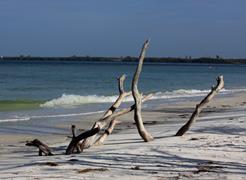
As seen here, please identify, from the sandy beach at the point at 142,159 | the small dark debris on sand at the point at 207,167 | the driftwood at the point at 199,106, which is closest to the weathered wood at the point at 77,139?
the sandy beach at the point at 142,159

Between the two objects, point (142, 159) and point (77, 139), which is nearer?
point (142, 159)

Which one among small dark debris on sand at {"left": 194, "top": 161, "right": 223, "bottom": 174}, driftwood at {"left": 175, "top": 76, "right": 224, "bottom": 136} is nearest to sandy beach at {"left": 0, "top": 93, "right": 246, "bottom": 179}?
small dark debris on sand at {"left": 194, "top": 161, "right": 223, "bottom": 174}

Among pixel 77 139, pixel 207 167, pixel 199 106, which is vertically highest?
pixel 199 106

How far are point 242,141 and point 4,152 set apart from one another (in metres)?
5.01

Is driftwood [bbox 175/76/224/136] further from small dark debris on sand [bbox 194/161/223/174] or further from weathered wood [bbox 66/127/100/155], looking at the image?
small dark debris on sand [bbox 194/161/223/174]

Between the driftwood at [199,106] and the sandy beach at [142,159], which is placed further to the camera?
the driftwood at [199,106]

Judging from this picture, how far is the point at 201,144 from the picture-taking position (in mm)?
11055

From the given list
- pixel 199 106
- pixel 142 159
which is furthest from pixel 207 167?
pixel 199 106

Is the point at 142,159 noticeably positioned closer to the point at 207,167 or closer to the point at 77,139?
the point at 207,167

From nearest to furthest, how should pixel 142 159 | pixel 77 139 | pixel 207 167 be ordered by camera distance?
1. pixel 207 167
2. pixel 142 159
3. pixel 77 139

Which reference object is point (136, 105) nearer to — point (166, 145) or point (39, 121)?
point (166, 145)

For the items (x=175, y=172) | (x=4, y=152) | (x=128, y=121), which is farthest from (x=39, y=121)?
(x=175, y=172)

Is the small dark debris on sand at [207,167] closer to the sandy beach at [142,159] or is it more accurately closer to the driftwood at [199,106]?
the sandy beach at [142,159]

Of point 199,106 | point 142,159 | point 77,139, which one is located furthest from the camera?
point 199,106
